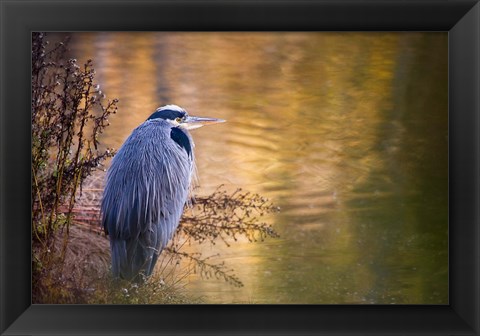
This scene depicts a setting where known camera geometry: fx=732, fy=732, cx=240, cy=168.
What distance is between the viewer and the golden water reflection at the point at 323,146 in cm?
281

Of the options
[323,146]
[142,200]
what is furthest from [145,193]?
[323,146]

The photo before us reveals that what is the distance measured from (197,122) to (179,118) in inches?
2.8

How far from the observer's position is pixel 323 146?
282cm

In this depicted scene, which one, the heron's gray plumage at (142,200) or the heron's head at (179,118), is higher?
the heron's head at (179,118)

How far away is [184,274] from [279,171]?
0.54 metres

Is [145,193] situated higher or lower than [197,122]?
lower
